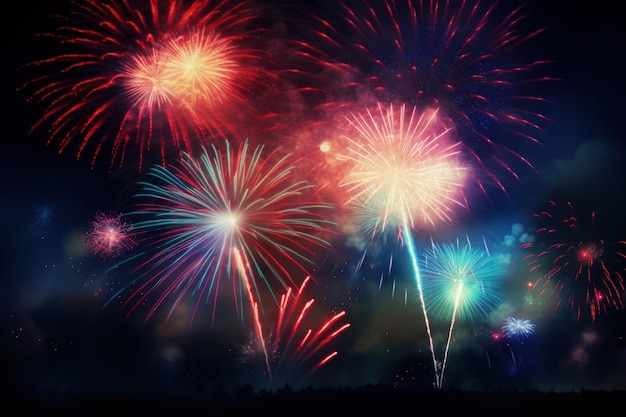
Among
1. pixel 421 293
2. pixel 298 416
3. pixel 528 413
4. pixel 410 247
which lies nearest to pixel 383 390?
pixel 298 416

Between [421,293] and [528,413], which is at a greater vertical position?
[421,293]

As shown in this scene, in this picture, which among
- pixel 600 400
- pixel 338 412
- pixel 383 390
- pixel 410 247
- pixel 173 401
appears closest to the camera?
pixel 410 247

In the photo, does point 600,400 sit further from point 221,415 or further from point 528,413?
point 221,415

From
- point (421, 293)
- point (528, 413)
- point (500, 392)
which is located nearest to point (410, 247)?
point (421, 293)

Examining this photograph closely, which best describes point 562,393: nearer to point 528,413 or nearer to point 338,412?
point 528,413

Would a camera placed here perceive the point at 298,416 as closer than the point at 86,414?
Yes

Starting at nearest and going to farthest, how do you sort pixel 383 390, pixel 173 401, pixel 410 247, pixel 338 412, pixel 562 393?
pixel 410 247 → pixel 562 393 → pixel 338 412 → pixel 383 390 → pixel 173 401

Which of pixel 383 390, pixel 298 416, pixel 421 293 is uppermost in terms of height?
pixel 421 293
